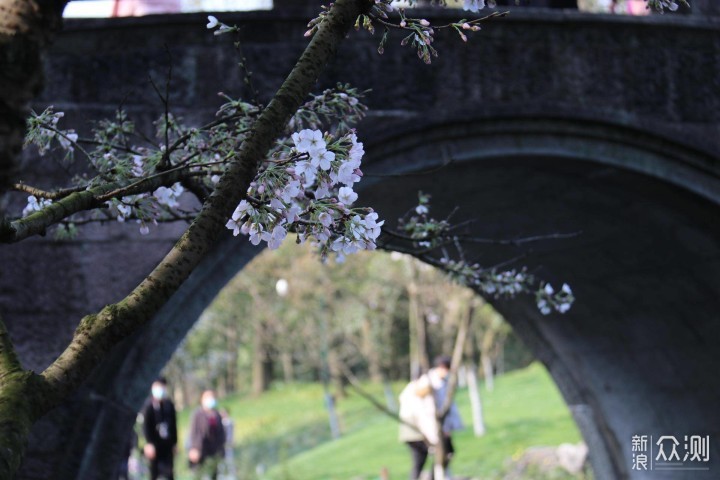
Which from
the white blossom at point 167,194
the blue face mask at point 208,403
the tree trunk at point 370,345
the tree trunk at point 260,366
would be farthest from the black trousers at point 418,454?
the tree trunk at point 260,366

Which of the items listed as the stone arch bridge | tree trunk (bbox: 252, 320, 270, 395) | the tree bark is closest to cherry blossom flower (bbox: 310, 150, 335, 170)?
A: the tree bark

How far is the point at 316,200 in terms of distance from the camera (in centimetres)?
318

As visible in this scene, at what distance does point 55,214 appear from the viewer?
2959mm

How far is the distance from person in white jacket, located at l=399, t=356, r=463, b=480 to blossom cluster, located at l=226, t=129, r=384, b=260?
6358 mm

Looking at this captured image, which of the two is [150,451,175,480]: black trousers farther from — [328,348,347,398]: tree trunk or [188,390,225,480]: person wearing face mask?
[328,348,347,398]: tree trunk

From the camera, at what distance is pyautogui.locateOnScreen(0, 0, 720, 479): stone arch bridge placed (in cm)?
535

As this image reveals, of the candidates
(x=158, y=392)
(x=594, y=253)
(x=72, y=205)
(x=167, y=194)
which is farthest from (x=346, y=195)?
(x=158, y=392)

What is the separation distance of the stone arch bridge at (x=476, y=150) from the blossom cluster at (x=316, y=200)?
5.76 feet

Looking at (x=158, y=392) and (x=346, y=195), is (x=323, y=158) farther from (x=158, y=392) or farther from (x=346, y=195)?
(x=158, y=392)

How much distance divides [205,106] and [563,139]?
86.5 inches

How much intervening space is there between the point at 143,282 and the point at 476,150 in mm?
3544

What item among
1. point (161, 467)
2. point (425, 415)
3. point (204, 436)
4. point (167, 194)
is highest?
point (167, 194)

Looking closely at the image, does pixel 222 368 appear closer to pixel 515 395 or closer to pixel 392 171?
pixel 515 395

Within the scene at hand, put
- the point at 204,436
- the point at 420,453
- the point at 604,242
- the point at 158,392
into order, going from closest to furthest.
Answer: the point at 604,242 < the point at 420,453 < the point at 158,392 < the point at 204,436
